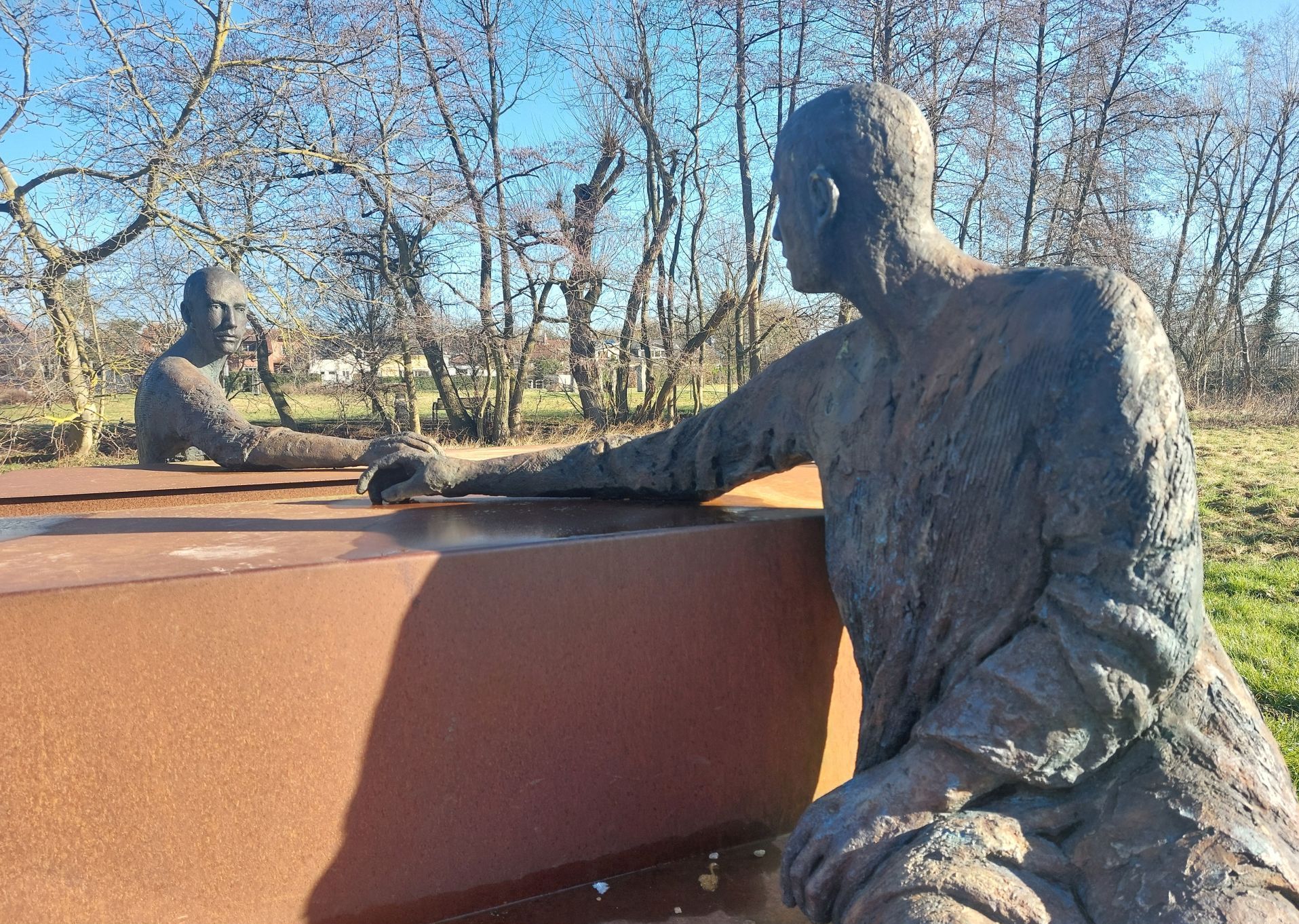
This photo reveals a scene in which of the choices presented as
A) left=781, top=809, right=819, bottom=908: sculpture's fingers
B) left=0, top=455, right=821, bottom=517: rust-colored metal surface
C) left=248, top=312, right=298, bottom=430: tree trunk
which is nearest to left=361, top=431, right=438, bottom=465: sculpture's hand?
left=0, top=455, right=821, bottom=517: rust-colored metal surface

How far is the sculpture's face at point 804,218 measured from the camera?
1.76 meters

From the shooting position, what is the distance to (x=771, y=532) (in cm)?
233

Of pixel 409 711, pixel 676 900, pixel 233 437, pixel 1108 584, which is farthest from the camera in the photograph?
pixel 233 437

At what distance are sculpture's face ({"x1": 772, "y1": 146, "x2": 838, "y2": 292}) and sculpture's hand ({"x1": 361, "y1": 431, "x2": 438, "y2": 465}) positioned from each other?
1.36 meters

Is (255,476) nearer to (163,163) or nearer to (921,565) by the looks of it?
(921,565)

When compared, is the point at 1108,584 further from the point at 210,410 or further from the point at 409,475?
the point at 210,410

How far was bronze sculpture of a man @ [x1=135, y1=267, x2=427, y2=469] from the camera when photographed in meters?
4.48

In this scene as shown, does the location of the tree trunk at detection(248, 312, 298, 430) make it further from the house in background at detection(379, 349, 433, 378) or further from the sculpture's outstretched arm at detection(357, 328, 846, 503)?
the sculpture's outstretched arm at detection(357, 328, 846, 503)

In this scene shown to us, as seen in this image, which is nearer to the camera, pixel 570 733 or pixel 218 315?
pixel 570 733

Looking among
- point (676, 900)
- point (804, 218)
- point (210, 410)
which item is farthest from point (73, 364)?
point (804, 218)

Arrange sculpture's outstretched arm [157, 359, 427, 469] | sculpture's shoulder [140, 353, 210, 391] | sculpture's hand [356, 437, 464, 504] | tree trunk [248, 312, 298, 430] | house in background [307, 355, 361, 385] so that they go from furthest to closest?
house in background [307, 355, 361, 385] < tree trunk [248, 312, 298, 430] < sculpture's shoulder [140, 353, 210, 391] < sculpture's outstretched arm [157, 359, 427, 469] < sculpture's hand [356, 437, 464, 504]

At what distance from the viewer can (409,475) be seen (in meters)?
2.78

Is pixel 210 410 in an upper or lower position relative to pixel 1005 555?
upper

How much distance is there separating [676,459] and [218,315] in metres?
3.95
